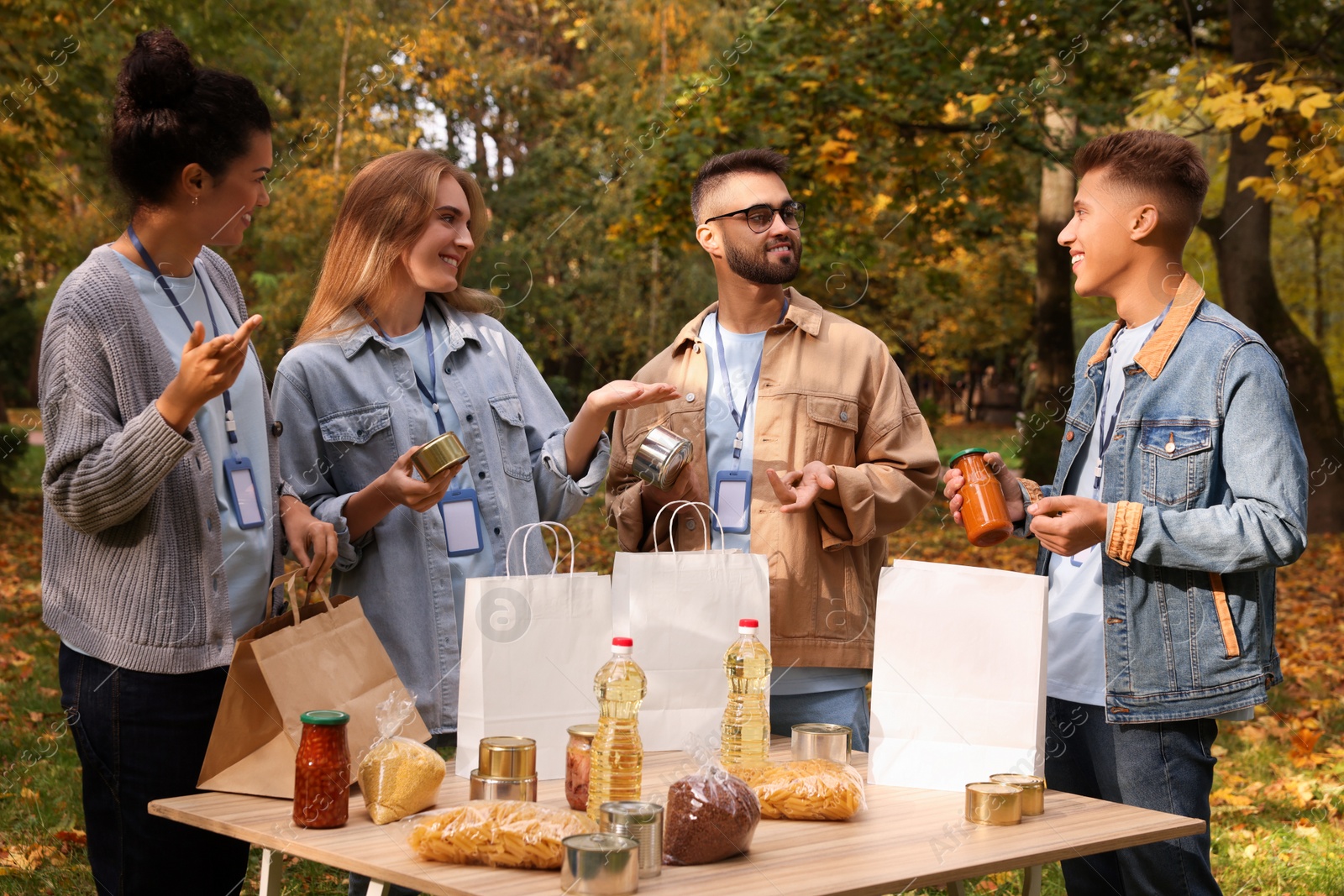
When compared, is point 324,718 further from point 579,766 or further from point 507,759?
point 579,766

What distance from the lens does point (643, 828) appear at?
204 cm

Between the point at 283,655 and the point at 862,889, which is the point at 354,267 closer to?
the point at 283,655

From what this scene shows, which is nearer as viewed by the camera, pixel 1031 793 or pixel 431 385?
pixel 1031 793

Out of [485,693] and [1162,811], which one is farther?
[1162,811]

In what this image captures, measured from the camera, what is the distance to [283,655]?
247 cm

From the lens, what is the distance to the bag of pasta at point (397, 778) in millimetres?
2309

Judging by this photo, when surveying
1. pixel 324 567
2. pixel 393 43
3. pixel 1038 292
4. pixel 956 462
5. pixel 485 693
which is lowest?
pixel 485 693

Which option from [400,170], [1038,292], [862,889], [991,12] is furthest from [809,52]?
[862,889]

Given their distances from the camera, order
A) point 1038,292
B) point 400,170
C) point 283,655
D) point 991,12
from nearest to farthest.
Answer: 1. point 283,655
2. point 400,170
3. point 991,12
4. point 1038,292

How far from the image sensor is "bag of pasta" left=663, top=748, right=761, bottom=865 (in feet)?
6.98

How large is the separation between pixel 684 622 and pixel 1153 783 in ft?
3.65

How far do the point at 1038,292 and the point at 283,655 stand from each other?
13733 mm

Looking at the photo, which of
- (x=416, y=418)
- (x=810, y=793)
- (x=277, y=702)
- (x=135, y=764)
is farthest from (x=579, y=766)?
(x=416, y=418)

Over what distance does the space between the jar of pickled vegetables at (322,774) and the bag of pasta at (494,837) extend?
0.21 meters
